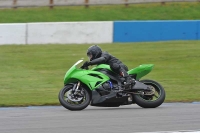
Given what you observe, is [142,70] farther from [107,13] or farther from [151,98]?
[107,13]

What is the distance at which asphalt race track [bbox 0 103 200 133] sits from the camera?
8.16 m

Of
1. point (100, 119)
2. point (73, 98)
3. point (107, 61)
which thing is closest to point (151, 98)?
point (107, 61)

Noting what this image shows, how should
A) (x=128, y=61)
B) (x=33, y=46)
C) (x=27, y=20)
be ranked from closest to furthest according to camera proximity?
(x=128, y=61)
(x=33, y=46)
(x=27, y=20)

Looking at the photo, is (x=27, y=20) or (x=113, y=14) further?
(x=113, y=14)

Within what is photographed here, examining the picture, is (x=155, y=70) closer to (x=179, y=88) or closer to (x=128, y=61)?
(x=128, y=61)

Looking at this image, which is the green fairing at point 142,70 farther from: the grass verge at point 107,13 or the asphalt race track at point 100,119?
the grass verge at point 107,13

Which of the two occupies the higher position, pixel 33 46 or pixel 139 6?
pixel 139 6

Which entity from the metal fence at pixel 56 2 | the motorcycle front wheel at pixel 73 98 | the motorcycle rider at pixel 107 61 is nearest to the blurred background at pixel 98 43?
the metal fence at pixel 56 2

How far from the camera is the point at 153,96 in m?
10.9

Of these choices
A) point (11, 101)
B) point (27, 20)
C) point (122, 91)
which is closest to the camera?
point (122, 91)

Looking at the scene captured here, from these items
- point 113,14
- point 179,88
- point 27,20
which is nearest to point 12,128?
point 179,88

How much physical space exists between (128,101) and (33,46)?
11229 millimetres

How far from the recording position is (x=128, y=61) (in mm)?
19094

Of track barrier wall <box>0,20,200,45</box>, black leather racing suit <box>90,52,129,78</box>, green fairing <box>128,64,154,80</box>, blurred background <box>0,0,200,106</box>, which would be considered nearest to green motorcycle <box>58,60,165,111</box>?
green fairing <box>128,64,154,80</box>
